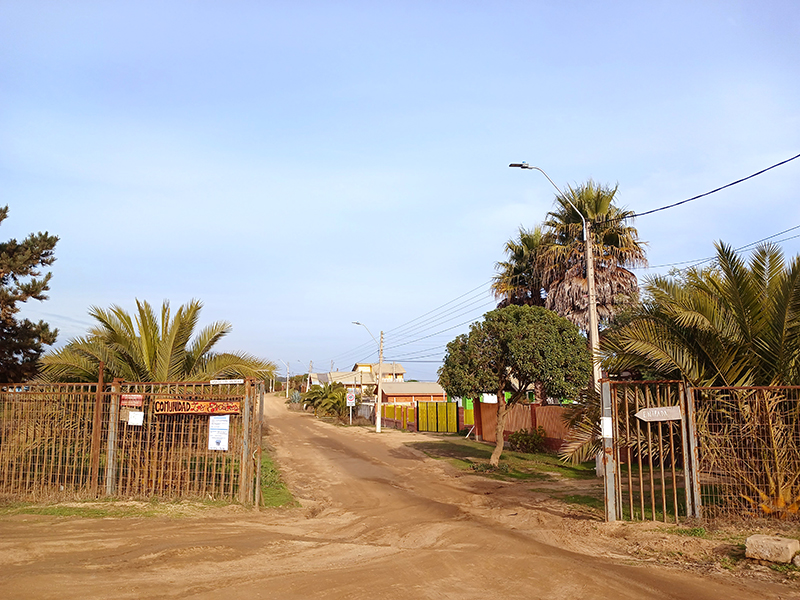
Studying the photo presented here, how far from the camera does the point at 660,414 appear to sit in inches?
380

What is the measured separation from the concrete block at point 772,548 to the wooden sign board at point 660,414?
240cm

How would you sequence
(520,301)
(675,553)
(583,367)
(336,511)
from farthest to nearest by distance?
(520,301) → (583,367) → (336,511) → (675,553)

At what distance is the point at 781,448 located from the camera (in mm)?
9289

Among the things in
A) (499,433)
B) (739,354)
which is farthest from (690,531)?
(499,433)

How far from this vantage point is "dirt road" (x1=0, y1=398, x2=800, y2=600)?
637 cm

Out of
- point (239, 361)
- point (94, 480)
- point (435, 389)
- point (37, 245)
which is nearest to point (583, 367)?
point (239, 361)

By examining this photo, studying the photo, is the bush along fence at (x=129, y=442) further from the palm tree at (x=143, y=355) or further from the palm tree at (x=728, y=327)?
the palm tree at (x=728, y=327)

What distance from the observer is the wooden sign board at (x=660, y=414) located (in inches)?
377

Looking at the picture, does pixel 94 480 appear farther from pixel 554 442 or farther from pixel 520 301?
pixel 520 301

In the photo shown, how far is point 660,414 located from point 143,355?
1024 centimetres

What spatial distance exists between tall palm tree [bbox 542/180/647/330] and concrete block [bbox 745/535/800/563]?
58.6ft

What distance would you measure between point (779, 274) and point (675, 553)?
16.3ft

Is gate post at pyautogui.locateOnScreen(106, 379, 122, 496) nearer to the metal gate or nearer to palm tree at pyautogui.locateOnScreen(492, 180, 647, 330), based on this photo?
the metal gate

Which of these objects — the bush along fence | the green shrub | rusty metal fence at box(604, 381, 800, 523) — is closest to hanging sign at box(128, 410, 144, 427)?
the bush along fence
